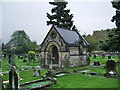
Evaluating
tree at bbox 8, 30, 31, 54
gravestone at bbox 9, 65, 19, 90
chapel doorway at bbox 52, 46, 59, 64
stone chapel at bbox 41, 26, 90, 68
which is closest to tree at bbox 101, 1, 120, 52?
stone chapel at bbox 41, 26, 90, 68

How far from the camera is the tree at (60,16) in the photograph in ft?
143

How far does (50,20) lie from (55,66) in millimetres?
23291

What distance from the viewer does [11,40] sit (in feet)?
235

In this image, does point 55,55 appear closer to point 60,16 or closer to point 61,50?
point 61,50

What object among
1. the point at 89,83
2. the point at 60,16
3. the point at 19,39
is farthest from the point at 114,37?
the point at 19,39

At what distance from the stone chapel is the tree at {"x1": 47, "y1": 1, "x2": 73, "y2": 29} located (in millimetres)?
16854

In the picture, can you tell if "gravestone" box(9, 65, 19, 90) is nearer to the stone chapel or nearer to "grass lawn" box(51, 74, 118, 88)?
"grass lawn" box(51, 74, 118, 88)

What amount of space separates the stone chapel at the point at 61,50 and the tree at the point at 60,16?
16.9 m

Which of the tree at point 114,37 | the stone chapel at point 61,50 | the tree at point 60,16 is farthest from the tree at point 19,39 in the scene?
the tree at point 114,37

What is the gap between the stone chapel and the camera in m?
24.0

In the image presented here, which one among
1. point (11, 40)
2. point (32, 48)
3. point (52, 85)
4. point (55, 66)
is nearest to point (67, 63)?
point (55, 66)

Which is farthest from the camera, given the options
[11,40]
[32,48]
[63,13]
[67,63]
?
[11,40]

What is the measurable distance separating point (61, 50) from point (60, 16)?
23.0 meters

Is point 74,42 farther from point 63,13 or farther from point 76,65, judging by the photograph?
point 63,13
